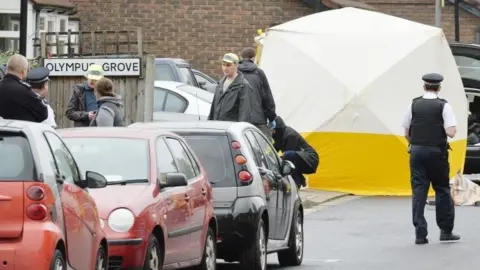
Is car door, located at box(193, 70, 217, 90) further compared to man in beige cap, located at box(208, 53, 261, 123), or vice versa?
car door, located at box(193, 70, 217, 90)

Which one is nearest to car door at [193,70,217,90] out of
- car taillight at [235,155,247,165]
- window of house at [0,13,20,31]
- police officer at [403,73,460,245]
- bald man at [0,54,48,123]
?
window of house at [0,13,20,31]

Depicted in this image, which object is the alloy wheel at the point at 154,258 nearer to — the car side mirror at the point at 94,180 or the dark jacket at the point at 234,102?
the car side mirror at the point at 94,180

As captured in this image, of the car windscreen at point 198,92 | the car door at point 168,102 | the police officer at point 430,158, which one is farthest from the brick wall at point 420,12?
the police officer at point 430,158

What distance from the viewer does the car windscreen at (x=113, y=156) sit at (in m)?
12.2

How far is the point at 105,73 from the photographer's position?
74.6 feet

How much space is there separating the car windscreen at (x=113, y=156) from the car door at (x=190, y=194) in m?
0.44

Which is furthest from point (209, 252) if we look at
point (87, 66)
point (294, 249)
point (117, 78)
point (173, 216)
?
point (117, 78)

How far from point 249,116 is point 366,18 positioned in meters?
7.56

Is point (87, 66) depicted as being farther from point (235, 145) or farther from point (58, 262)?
point (58, 262)

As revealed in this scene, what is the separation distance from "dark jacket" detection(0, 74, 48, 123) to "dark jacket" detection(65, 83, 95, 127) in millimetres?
3885

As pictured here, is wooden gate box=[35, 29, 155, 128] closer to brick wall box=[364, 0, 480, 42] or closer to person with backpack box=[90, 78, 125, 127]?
person with backpack box=[90, 78, 125, 127]

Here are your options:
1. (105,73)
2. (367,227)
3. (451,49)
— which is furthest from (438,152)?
(451,49)

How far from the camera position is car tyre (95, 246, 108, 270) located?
10633 millimetres

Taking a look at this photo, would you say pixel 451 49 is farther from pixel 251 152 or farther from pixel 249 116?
pixel 251 152
